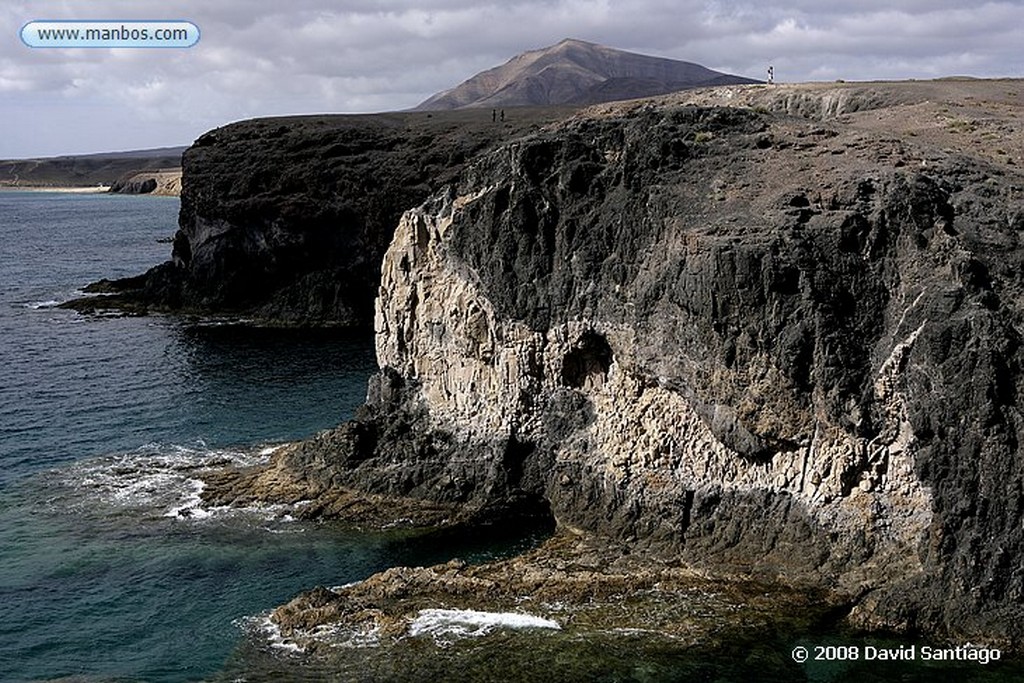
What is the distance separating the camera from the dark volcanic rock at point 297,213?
86.6 metres

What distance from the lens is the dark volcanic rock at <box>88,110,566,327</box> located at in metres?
86.6

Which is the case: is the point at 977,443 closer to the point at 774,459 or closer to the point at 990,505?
the point at 990,505

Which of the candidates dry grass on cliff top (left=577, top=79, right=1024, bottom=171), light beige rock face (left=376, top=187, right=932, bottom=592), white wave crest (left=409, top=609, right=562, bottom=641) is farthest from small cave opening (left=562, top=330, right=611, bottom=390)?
dry grass on cliff top (left=577, top=79, right=1024, bottom=171)

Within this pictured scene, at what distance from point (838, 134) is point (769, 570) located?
19.0 metres

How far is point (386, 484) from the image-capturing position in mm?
43938

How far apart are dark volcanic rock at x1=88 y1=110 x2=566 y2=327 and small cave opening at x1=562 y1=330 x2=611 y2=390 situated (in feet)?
143

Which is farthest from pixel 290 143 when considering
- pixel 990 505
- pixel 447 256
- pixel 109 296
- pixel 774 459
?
pixel 990 505

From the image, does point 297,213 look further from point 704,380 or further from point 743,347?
point 743,347

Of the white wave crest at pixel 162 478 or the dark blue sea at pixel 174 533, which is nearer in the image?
the dark blue sea at pixel 174 533

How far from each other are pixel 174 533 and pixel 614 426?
58.4 ft

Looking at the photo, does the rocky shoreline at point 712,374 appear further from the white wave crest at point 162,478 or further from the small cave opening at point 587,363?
the white wave crest at point 162,478

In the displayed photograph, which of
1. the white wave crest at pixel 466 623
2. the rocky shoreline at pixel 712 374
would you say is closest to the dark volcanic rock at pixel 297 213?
the rocky shoreline at pixel 712 374

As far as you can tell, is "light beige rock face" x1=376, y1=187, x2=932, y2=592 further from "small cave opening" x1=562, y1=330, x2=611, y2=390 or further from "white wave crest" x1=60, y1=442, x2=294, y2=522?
"white wave crest" x1=60, y1=442, x2=294, y2=522

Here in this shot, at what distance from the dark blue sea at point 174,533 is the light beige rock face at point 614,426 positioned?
4378 mm
